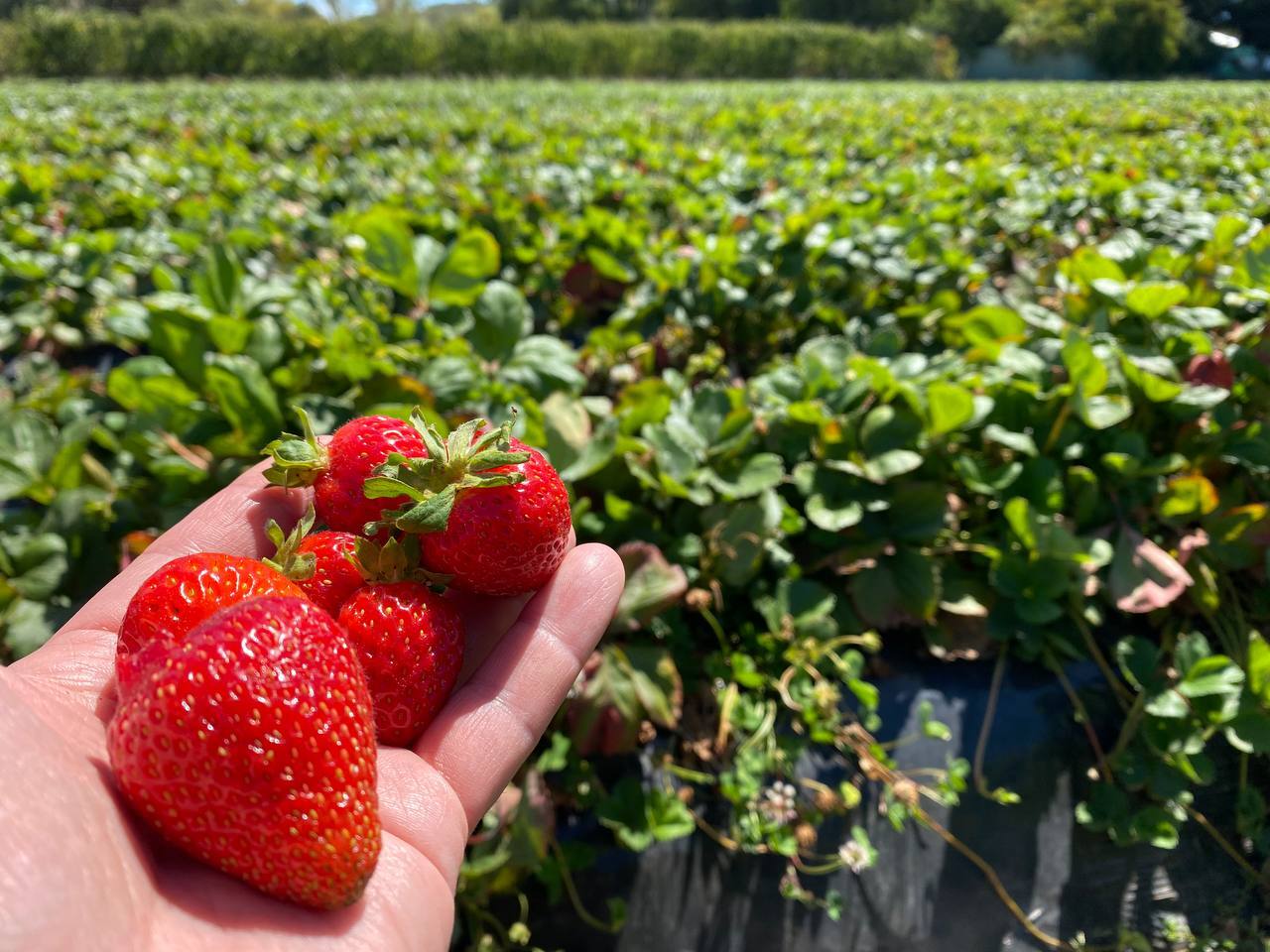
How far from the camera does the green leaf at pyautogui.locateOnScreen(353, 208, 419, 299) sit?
1987 millimetres

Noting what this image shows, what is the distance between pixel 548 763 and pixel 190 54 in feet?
93.6

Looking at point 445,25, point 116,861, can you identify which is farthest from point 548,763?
point 445,25

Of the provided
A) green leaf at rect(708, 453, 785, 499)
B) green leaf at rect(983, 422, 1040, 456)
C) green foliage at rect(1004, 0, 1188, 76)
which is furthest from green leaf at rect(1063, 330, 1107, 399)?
green foliage at rect(1004, 0, 1188, 76)

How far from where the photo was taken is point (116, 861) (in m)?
0.81

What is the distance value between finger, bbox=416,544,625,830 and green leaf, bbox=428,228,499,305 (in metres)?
1.11

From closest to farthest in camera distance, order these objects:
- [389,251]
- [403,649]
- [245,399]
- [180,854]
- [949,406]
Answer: [180,854] → [403,649] → [245,399] → [949,406] → [389,251]

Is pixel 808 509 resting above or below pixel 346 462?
below

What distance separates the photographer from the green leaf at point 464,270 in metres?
2.09

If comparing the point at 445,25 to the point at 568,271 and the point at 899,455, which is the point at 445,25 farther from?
the point at 899,455

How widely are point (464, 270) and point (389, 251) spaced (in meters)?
0.20

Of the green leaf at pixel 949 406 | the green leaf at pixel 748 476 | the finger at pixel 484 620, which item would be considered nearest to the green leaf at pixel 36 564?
the finger at pixel 484 620

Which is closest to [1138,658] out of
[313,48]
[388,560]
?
[388,560]

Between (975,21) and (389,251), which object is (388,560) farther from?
(975,21)

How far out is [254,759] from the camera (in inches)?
32.1
